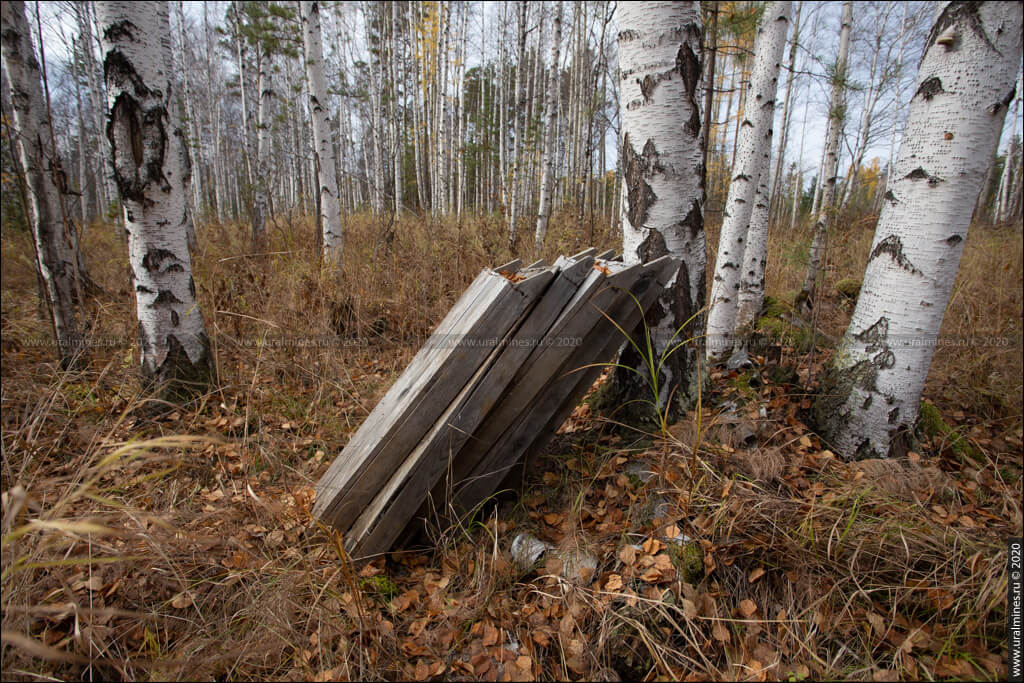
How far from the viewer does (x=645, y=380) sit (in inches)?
89.0

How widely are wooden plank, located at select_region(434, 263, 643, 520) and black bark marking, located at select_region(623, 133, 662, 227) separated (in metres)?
0.44

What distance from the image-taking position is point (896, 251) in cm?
204

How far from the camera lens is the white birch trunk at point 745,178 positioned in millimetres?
3664

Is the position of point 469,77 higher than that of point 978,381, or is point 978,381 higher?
point 469,77

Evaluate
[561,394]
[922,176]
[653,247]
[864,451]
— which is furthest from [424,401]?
[922,176]

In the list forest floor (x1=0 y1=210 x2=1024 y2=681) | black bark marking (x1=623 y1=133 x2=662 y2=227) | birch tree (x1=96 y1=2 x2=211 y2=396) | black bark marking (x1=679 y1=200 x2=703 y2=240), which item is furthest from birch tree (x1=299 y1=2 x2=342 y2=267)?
black bark marking (x1=679 y1=200 x2=703 y2=240)

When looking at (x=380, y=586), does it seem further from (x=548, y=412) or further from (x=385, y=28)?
(x=385, y=28)

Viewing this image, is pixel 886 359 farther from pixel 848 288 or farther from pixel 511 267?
pixel 848 288

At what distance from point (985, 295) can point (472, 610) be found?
18.7 ft

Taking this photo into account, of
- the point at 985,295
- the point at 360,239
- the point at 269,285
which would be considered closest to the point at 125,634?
the point at 269,285

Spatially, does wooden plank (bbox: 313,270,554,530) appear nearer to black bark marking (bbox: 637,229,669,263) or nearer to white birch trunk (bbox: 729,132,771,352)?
black bark marking (bbox: 637,229,669,263)

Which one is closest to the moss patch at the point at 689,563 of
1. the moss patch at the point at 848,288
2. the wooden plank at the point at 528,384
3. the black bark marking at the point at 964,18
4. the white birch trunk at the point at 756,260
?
the wooden plank at the point at 528,384

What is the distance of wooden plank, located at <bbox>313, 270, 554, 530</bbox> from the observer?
5.49 feet

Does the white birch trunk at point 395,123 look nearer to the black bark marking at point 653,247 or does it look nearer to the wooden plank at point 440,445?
the black bark marking at point 653,247
